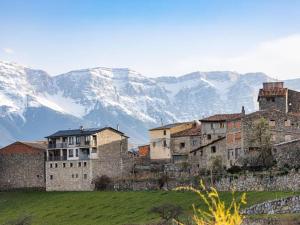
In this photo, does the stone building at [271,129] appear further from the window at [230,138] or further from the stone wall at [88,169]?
the stone wall at [88,169]

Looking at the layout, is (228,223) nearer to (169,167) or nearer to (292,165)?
(292,165)

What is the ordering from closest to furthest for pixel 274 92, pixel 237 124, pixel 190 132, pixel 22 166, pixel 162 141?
pixel 237 124, pixel 274 92, pixel 190 132, pixel 162 141, pixel 22 166

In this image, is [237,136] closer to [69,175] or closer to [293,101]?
[293,101]

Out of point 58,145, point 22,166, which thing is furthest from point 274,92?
point 22,166

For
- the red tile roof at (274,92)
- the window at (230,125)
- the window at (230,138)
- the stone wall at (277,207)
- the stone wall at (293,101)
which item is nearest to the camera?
the stone wall at (277,207)

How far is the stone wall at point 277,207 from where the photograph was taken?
A: 86.6m

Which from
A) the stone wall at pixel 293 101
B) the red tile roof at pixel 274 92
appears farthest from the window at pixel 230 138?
the stone wall at pixel 293 101

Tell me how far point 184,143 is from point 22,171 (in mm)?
29487

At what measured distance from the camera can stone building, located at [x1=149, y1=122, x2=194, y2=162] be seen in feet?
464

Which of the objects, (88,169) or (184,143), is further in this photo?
(184,143)

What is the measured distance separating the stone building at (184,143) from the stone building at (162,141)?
1.25 metres

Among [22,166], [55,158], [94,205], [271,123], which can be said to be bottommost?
[94,205]

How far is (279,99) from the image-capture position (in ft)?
427

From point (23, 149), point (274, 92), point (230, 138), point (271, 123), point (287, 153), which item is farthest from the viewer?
point (23, 149)
